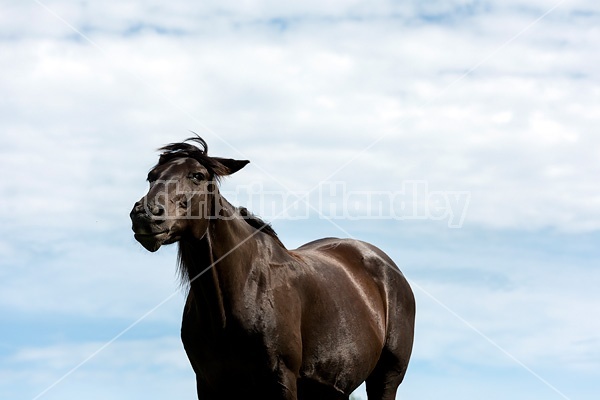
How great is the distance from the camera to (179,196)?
8133 mm

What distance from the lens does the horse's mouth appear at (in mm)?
7918

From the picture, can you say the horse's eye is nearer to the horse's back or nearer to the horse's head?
the horse's head

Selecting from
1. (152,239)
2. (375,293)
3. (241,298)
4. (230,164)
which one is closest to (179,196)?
(152,239)

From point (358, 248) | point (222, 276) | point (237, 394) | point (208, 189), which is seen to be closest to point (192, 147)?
point (208, 189)

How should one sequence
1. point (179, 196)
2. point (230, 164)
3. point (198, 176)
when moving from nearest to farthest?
point (179, 196), point (198, 176), point (230, 164)

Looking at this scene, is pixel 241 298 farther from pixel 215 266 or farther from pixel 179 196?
pixel 179 196

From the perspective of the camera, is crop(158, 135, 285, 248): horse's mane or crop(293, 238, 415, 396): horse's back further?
crop(293, 238, 415, 396): horse's back

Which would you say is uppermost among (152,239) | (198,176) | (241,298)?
(198,176)

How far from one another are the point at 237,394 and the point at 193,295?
36.5 inches

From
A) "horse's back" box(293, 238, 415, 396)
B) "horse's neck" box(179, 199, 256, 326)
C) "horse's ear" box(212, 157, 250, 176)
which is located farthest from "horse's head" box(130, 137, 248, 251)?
"horse's back" box(293, 238, 415, 396)

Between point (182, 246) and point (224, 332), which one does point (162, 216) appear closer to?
point (182, 246)

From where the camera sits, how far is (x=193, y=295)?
870cm

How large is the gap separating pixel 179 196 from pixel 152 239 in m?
0.44

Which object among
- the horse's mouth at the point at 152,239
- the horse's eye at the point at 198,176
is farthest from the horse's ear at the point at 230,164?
the horse's mouth at the point at 152,239
